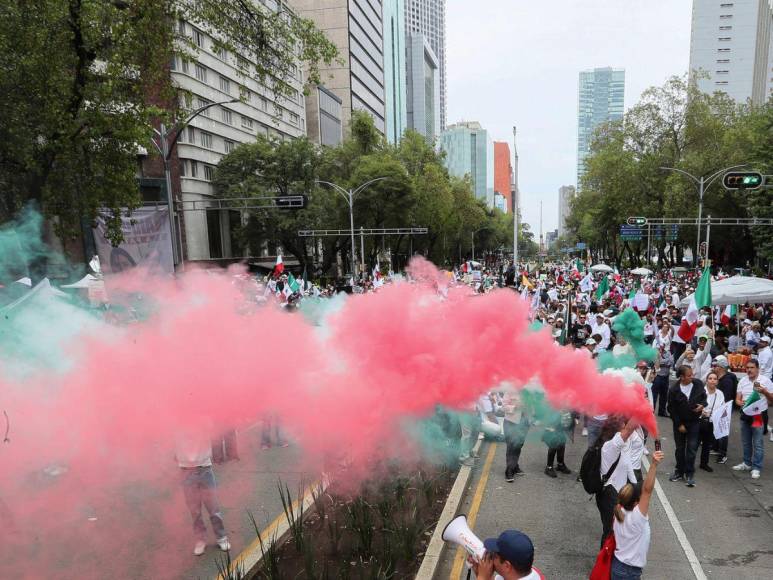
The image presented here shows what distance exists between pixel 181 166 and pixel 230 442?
119ft

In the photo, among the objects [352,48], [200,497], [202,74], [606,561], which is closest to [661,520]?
[606,561]

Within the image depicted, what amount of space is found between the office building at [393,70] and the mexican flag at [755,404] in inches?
3874

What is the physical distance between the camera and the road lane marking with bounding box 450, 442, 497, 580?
512cm

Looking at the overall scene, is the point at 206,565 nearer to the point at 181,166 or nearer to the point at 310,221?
the point at 310,221

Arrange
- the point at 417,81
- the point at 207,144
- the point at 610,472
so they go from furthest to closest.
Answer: the point at 417,81 < the point at 207,144 < the point at 610,472

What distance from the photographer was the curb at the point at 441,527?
481 centimetres

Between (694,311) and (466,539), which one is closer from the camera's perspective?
(466,539)

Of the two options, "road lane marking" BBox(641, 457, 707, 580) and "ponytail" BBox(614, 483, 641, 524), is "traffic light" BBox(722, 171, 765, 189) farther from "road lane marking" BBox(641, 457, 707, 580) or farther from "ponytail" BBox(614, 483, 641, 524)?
"ponytail" BBox(614, 483, 641, 524)

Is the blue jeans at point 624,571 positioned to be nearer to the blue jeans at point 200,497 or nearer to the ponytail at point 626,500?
the ponytail at point 626,500

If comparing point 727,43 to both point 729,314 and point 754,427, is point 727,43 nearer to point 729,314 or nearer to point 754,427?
point 729,314

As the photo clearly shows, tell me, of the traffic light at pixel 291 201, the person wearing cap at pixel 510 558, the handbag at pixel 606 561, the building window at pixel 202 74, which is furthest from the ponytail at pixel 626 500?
the building window at pixel 202 74

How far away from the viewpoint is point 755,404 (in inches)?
281

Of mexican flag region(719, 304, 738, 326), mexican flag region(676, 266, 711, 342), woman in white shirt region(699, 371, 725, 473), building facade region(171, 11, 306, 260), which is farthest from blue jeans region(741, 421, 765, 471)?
building facade region(171, 11, 306, 260)

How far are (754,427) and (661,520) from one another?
92.8 inches
